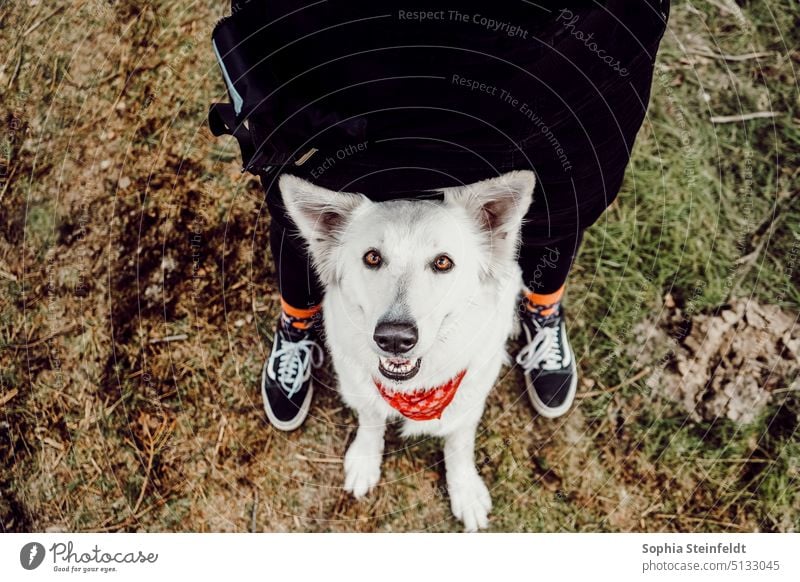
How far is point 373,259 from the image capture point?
2.20 meters

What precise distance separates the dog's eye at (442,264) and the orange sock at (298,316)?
3.56ft

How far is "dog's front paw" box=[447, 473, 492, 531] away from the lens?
120 inches

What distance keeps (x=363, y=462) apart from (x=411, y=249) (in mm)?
1581

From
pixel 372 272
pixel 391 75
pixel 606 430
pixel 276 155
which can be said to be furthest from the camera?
pixel 606 430

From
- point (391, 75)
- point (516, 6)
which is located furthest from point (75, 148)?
point (516, 6)

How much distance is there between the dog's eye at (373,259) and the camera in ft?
7.18

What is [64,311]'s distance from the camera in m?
3.48

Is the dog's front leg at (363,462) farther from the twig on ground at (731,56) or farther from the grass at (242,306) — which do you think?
the twig on ground at (731,56)

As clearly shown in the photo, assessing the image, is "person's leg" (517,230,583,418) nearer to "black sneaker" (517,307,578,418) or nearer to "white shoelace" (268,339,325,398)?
"black sneaker" (517,307,578,418)

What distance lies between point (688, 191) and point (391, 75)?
2894 millimetres

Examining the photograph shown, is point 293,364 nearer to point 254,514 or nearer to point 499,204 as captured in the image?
point 254,514

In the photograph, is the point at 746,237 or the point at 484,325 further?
the point at 746,237

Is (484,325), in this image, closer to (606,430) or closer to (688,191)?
(606,430)

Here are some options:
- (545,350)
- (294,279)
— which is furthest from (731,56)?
(294,279)
